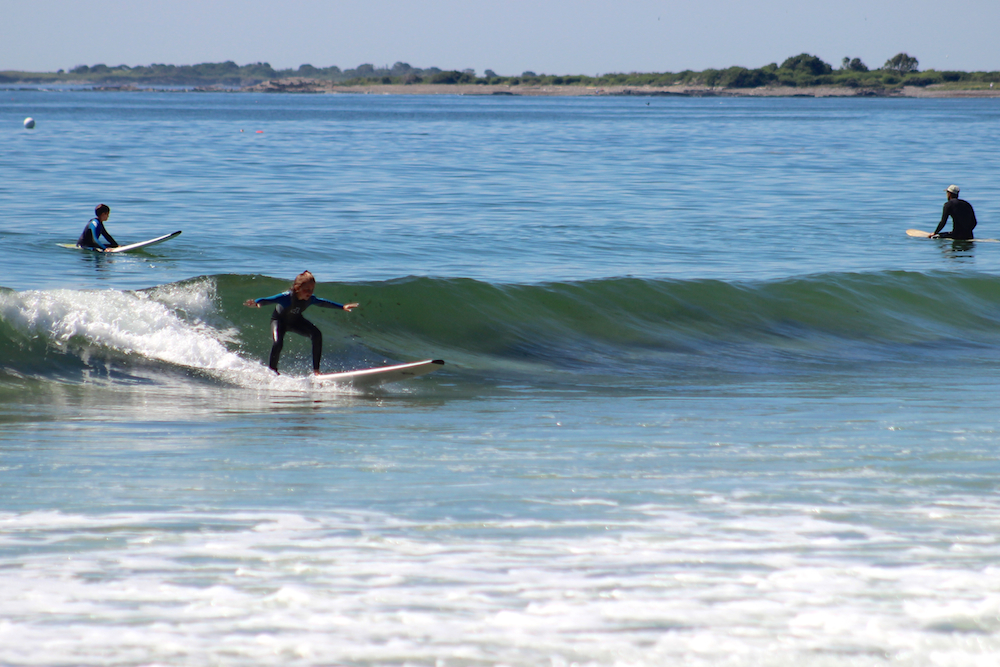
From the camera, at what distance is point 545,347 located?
45.5 feet

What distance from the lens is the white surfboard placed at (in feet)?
34.3

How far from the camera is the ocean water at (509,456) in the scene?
4.51 metres

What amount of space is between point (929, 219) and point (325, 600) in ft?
92.8

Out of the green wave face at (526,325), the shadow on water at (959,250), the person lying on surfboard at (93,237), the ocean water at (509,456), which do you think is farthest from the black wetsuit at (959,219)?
the person lying on surfboard at (93,237)

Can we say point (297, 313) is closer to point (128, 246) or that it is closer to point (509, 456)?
point (509, 456)

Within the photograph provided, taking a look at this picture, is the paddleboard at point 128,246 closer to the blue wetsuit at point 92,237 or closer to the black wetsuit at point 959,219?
the blue wetsuit at point 92,237

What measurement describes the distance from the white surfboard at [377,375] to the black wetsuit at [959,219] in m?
17.5

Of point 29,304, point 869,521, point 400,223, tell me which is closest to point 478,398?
point 869,521

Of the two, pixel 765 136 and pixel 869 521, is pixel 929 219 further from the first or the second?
pixel 765 136

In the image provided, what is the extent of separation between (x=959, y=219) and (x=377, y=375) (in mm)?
18489

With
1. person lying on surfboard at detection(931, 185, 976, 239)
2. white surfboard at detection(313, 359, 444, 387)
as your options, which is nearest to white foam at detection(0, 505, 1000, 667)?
white surfboard at detection(313, 359, 444, 387)

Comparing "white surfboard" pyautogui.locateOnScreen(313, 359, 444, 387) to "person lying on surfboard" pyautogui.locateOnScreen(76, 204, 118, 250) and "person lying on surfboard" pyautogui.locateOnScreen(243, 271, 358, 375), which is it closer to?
"person lying on surfboard" pyautogui.locateOnScreen(243, 271, 358, 375)

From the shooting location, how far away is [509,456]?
7.38m

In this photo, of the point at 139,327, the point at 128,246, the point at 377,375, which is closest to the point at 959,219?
the point at 377,375
